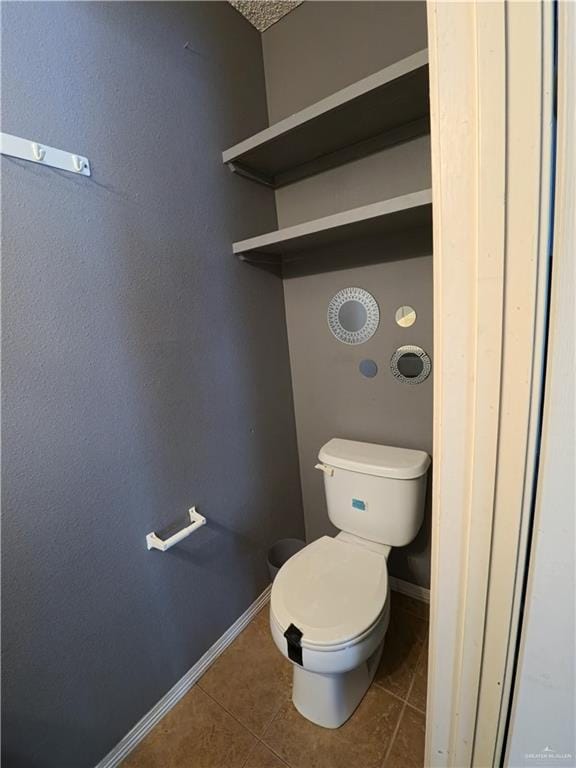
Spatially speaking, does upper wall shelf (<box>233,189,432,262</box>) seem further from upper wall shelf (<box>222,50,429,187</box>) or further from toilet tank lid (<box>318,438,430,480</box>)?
toilet tank lid (<box>318,438,430,480</box>)

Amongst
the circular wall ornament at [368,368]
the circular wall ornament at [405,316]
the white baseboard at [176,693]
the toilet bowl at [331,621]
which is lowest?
the white baseboard at [176,693]

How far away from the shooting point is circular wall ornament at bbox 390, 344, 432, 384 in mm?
1240

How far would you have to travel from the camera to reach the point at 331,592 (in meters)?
1.04

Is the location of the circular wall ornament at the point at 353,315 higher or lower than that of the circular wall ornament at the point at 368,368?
higher

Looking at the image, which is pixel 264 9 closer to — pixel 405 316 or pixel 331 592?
pixel 405 316

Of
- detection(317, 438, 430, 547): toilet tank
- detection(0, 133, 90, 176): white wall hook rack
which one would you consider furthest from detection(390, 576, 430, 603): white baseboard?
detection(0, 133, 90, 176): white wall hook rack

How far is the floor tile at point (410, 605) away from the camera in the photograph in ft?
4.63

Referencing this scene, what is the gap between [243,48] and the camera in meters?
1.25

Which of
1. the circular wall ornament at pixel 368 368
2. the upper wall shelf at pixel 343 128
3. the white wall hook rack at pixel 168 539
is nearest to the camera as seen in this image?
the upper wall shelf at pixel 343 128

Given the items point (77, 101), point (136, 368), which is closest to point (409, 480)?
point (136, 368)

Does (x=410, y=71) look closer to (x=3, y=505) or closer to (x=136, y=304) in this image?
(x=136, y=304)

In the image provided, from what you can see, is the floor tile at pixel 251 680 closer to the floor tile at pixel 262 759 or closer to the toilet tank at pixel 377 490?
the floor tile at pixel 262 759

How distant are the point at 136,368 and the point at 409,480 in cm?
102

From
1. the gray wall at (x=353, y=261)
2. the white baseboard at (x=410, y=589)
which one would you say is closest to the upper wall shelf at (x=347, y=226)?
the gray wall at (x=353, y=261)
